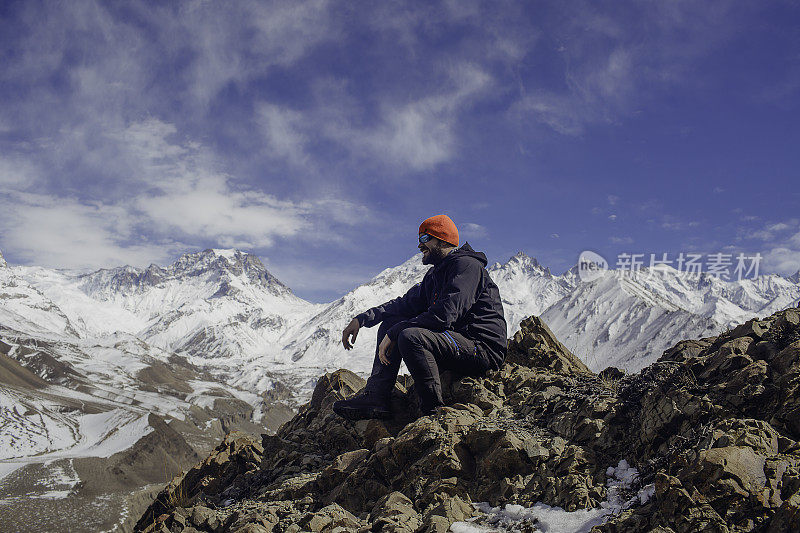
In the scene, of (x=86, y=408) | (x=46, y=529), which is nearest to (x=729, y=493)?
(x=46, y=529)

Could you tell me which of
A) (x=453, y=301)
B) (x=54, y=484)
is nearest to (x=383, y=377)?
(x=453, y=301)

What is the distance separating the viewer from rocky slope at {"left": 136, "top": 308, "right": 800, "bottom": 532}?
4109 millimetres

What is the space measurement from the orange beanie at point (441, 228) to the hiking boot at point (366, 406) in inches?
99.1

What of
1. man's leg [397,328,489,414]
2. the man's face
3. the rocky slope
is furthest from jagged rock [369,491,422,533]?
the man's face

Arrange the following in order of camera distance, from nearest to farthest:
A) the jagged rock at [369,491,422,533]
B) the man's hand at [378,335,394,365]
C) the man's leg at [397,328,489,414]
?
the jagged rock at [369,491,422,533], the man's leg at [397,328,489,414], the man's hand at [378,335,394,365]

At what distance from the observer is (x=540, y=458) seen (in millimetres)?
5633

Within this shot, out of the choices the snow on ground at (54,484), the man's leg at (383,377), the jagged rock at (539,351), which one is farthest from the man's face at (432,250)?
the snow on ground at (54,484)

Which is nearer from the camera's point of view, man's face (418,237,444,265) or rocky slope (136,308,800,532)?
rocky slope (136,308,800,532)

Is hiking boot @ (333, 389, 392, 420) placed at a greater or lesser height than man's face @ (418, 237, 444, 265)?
lesser

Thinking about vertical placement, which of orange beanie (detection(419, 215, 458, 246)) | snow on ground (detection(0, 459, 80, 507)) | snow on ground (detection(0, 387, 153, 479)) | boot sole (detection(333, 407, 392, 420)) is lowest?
snow on ground (detection(0, 459, 80, 507))

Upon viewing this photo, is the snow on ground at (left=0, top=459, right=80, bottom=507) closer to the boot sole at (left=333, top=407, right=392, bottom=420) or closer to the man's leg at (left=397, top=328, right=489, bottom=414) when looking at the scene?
the boot sole at (left=333, top=407, right=392, bottom=420)

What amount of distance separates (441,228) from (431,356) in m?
1.91

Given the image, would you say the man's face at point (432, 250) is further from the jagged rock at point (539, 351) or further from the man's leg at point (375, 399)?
the jagged rock at point (539, 351)

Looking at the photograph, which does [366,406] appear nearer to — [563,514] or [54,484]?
[563,514]
